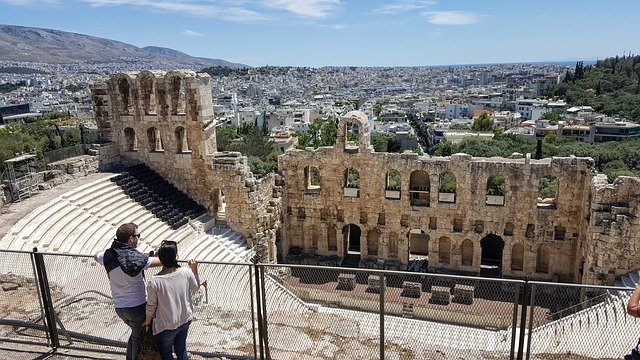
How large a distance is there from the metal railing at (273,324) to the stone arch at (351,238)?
15.9m

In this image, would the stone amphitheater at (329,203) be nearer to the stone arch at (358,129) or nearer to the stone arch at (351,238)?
the stone arch at (358,129)

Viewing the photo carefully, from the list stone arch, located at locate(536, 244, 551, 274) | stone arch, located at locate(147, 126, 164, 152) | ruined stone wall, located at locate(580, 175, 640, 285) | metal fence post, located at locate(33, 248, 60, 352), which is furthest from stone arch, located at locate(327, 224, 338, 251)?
metal fence post, located at locate(33, 248, 60, 352)

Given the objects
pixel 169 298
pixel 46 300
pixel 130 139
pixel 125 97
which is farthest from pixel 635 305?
pixel 130 139

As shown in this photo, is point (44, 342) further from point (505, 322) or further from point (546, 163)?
point (546, 163)

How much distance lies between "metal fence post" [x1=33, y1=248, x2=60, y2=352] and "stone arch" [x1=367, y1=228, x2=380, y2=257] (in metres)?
21.4

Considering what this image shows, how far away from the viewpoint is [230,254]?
23.6 m

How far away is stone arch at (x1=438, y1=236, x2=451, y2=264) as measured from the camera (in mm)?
27428

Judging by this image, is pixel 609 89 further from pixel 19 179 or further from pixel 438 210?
pixel 19 179

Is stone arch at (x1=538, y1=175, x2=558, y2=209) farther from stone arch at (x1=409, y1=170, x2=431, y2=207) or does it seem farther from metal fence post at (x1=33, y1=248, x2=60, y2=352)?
metal fence post at (x1=33, y1=248, x2=60, y2=352)

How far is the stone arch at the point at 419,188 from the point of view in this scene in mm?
27094

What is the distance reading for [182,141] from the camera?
88.5 feet

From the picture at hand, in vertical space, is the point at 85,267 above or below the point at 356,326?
above

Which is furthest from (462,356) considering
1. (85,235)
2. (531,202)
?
(531,202)

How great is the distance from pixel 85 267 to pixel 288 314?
4.58 m
